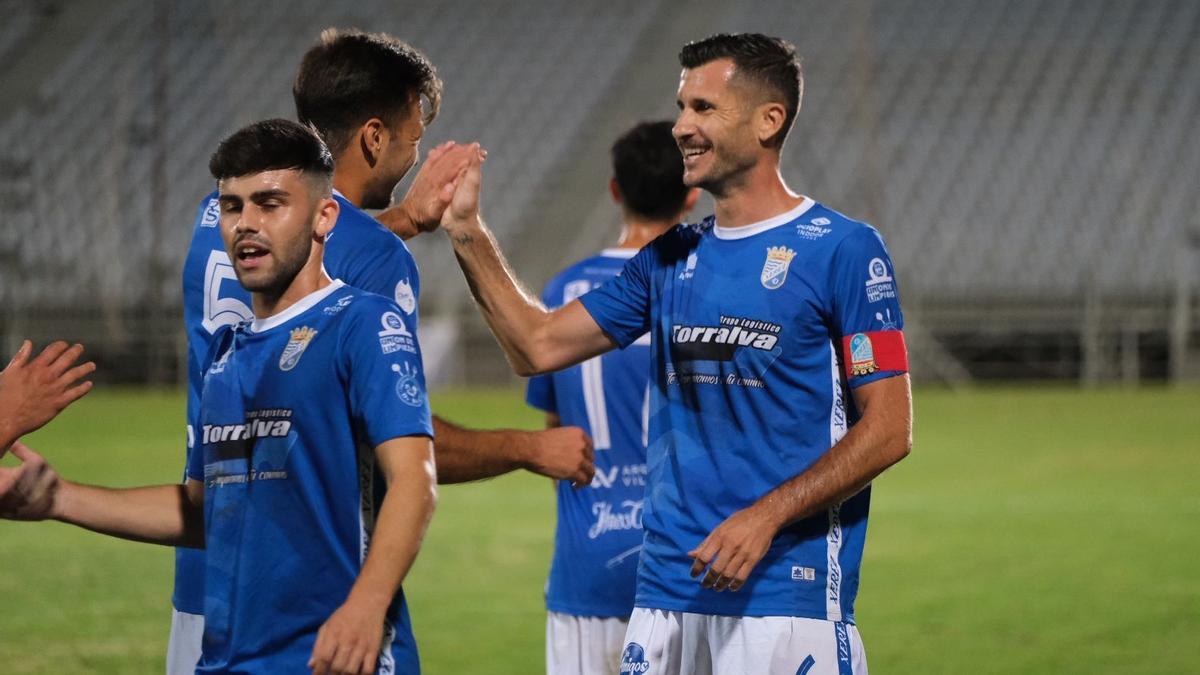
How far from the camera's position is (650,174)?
4617 mm

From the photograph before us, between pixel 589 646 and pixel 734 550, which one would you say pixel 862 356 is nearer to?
pixel 734 550

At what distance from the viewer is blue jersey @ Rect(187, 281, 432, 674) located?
2.74 metres

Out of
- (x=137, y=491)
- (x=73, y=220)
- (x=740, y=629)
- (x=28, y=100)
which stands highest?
(x=28, y=100)

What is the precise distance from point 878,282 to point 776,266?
0.76 feet

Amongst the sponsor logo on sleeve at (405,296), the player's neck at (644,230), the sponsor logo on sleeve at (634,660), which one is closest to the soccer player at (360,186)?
the sponsor logo on sleeve at (405,296)

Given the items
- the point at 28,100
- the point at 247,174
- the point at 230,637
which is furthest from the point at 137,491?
the point at 28,100

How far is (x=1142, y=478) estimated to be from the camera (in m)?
13.3

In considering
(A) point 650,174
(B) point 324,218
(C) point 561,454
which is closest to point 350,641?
(B) point 324,218

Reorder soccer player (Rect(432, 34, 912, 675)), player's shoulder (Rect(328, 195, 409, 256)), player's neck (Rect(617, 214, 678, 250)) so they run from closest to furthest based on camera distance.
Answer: player's shoulder (Rect(328, 195, 409, 256)) < soccer player (Rect(432, 34, 912, 675)) < player's neck (Rect(617, 214, 678, 250))

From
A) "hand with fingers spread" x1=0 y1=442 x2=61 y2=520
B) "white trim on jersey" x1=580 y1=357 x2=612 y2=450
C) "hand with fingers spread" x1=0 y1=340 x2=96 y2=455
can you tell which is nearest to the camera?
"hand with fingers spread" x1=0 y1=442 x2=61 y2=520

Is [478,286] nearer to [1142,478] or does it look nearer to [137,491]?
[137,491]

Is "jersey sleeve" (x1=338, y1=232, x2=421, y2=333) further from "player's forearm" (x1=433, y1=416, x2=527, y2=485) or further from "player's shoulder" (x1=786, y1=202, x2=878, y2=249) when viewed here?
"player's shoulder" (x1=786, y1=202, x2=878, y2=249)

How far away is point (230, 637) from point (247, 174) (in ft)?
2.79

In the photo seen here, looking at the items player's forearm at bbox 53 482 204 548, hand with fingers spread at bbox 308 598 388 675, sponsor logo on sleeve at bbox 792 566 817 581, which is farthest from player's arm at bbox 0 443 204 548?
sponsor logo on sleeve at bbox 792 566 817 581
